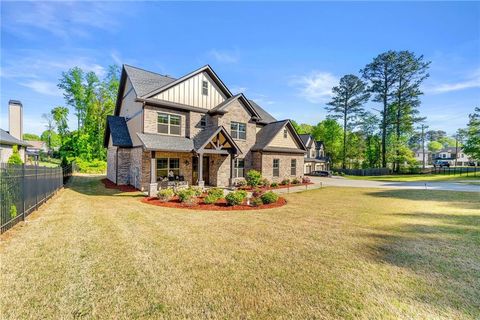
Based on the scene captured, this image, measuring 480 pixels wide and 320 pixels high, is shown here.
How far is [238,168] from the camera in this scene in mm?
20000

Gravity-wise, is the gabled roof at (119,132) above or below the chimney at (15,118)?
below

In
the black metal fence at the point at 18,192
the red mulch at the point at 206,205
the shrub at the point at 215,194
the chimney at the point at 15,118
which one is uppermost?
the chimney at the point at 15,118

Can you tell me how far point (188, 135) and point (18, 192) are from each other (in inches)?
432

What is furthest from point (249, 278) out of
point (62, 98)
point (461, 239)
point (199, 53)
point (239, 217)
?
point (62, 98)

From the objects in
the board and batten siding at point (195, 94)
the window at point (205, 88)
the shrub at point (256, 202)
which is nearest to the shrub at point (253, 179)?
the shrub at point (256, 202)

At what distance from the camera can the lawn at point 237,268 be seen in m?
3.52

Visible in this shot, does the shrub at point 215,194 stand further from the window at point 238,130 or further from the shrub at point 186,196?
the window at point 238,130

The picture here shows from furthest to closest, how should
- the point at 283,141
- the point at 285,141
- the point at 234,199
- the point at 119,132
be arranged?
1. the point at 285,141
2. the point at 283,141
3. the point at 119,132
4. the point at 234,199

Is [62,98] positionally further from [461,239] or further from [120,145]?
[461,239]

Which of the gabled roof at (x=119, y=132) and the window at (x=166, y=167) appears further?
the gabled roof at (x=119, y=132)

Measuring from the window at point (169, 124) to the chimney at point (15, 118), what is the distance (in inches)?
802

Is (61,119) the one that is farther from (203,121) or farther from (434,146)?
(434,146)

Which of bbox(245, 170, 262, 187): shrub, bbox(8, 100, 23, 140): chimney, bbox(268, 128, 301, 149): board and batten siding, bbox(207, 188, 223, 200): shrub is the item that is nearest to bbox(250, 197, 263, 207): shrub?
bbox(207, 188, 223, 200): shrub

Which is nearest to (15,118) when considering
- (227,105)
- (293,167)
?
(227,105)
